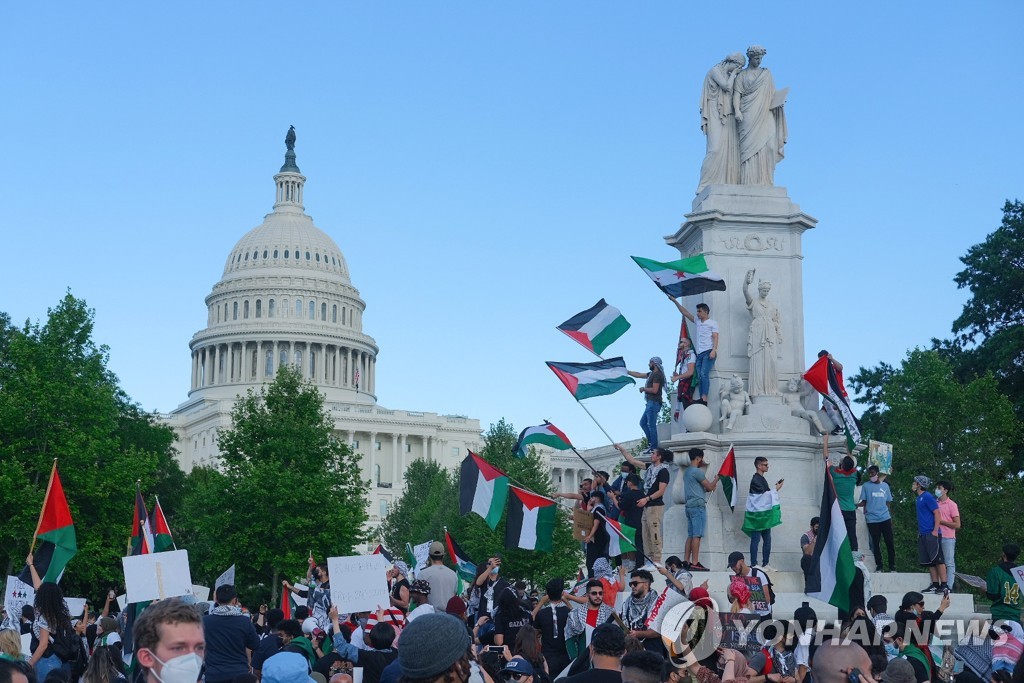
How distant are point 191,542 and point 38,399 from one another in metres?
21.5

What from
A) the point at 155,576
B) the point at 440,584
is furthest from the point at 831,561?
the point at 155,576

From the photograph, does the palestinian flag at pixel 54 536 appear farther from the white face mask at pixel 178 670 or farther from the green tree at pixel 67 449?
the green tree at pixel 67 449

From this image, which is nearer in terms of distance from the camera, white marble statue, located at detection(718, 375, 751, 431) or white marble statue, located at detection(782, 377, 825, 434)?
white marble statue, located at detection(718, 375, 751, 431)

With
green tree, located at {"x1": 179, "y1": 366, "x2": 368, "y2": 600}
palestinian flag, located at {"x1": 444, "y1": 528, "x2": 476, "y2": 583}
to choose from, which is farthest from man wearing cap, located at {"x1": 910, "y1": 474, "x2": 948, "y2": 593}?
green tree, located at {"x1": 179, "y1": 366, "x2": 368, "y2": 600}

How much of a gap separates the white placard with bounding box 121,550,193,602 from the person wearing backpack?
3.46ft

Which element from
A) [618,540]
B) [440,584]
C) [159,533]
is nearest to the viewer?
[440,584]

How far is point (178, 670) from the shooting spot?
19.0ft

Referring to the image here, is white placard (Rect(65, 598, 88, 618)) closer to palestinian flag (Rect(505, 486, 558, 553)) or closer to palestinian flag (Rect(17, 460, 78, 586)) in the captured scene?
palestinian flag (Rect(17, 460, 78, 586))

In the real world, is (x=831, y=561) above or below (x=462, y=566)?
above

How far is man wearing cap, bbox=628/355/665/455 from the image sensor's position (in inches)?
852

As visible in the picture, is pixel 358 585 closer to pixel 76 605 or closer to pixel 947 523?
pixel 947 523

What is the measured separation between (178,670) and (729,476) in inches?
592

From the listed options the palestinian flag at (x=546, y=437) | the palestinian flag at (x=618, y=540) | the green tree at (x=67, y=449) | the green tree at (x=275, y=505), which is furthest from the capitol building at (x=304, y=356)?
the palestinian flag at (x=618, y=540)

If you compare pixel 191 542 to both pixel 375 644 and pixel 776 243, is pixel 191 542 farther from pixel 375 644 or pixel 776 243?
pixel 375 644
